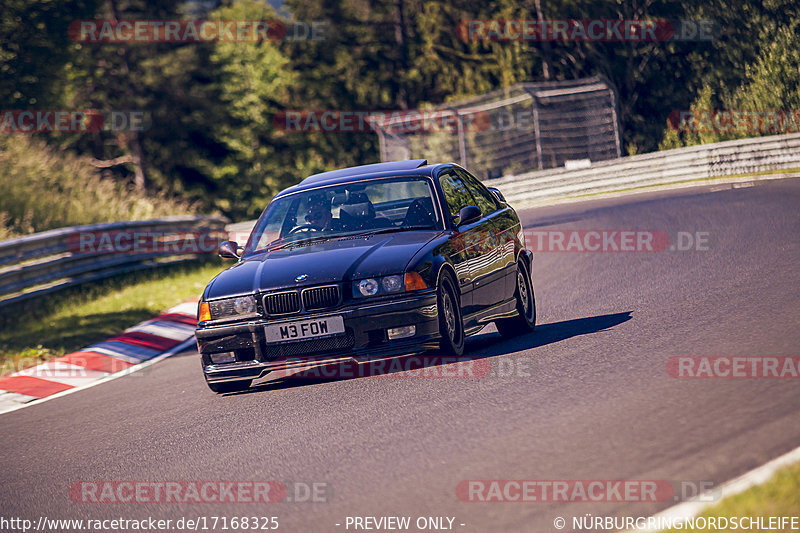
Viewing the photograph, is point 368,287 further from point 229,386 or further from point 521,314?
point 521,314

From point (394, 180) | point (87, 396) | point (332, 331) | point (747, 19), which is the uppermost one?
point (747, 19)

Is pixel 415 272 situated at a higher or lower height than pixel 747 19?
lower

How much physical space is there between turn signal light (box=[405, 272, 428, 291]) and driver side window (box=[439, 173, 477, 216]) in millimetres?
1370

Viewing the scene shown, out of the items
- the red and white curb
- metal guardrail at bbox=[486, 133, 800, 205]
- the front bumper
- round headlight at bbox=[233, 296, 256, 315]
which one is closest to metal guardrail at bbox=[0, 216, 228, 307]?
the red and white curb

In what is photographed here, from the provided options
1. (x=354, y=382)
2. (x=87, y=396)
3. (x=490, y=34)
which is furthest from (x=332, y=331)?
(x=490, y=34)

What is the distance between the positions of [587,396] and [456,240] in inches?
94.6

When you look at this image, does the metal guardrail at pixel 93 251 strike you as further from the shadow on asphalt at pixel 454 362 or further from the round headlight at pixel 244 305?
the round headlight at pixel 244 305

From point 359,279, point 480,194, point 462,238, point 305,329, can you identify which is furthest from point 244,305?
point 480,194

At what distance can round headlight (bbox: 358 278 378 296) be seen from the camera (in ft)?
24.9

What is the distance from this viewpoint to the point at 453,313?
26.4 feet

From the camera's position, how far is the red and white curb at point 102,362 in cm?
1036

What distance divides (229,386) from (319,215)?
1621 millimetres

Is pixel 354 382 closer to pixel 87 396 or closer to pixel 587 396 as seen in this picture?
pixel 587 396

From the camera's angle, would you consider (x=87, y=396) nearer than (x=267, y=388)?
No
